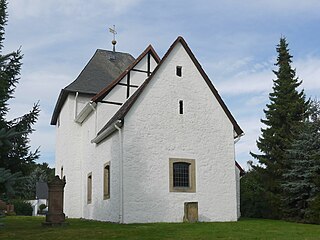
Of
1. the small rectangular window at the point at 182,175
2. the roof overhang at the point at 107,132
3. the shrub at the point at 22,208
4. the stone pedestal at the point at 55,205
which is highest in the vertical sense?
the roof overhang at the point at 107,132

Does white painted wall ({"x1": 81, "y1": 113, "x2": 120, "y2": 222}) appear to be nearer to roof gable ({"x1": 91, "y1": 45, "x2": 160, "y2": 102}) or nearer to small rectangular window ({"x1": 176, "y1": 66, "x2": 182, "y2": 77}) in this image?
roof gable ({"x1": 91, "y1": 45, "x2": 160, "y2": 102})

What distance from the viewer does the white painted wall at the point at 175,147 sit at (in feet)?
61.1

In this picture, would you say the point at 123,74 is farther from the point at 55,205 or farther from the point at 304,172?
the point at 304,172

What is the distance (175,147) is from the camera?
771 inches

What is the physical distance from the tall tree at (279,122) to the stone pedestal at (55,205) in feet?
46.4

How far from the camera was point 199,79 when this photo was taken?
20734 millimetres

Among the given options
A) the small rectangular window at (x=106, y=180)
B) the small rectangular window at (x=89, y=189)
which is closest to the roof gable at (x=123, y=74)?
the small rectangular window at (x=106, y=180)

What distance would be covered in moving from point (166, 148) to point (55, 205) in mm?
5460

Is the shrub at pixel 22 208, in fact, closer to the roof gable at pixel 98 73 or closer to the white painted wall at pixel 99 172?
the roof gable at pixel 98 73

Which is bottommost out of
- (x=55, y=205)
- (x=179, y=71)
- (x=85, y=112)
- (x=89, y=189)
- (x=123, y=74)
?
(x=55, y=205)

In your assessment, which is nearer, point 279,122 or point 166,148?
point 166,148

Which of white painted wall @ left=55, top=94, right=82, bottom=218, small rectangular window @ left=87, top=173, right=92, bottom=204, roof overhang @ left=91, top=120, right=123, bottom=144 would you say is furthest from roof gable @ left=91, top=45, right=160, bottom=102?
white painted wall @ left=55, top=94, right=82, bottom=218

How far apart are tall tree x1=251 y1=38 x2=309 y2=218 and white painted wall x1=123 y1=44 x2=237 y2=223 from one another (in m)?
7.72

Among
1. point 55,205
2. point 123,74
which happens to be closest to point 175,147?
point 123,74
